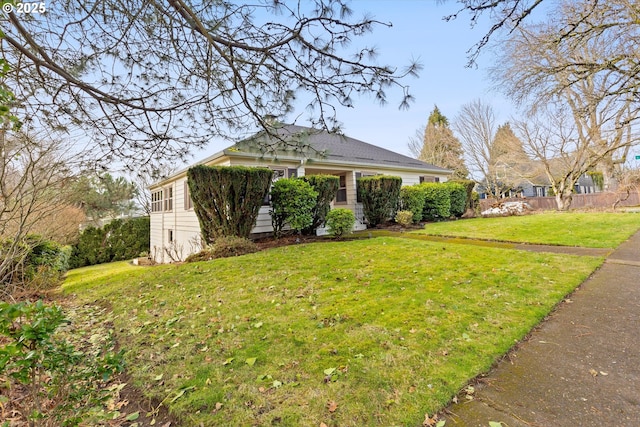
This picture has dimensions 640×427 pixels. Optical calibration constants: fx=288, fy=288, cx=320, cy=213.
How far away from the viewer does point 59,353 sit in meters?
1.74

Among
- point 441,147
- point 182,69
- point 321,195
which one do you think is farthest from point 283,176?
A: point 441,147

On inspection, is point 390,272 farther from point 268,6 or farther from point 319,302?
point 268,6

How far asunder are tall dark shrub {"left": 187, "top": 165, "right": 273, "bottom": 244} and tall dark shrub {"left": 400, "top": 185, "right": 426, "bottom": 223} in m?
6.18

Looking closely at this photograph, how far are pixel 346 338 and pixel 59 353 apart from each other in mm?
2243

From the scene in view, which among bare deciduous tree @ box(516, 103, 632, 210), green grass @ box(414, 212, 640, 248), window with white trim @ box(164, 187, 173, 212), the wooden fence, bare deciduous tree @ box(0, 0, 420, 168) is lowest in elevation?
green grass @ box(414, 212, 640, 248)

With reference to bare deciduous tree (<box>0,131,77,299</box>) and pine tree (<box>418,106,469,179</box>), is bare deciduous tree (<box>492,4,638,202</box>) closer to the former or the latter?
bare deciduous tree (<box>0,131,77,299</box>)

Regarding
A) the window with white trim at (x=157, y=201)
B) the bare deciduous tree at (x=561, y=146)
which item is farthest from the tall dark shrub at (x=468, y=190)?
the window with white trim at (x=157, y=201)

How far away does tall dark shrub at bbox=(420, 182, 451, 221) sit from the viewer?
500 inches

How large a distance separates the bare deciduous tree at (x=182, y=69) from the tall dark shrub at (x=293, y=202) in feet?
14.5

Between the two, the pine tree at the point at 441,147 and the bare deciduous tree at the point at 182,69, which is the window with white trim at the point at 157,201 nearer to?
the bare deciduous tree at the point at 182,69

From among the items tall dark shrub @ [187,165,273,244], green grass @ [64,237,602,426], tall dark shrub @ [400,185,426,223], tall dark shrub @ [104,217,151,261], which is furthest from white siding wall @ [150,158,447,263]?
green grass @ [64,237,602,426]

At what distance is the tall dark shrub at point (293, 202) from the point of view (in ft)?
27.6

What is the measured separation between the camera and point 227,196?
7.61 metres

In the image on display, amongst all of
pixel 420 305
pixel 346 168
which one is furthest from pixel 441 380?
pixel 346 168
